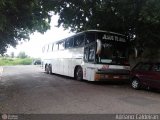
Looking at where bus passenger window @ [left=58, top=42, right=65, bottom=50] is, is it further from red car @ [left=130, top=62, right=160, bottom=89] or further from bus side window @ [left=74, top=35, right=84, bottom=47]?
red car @ [left=130, top=62, right=160, bottom=89]

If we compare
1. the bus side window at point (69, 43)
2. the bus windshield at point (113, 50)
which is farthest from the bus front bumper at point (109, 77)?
the bus side window at point (69, 43)

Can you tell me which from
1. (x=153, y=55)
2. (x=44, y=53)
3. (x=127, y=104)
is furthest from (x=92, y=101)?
(x=44, y=53)

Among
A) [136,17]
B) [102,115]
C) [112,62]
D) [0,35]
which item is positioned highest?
[136,17]

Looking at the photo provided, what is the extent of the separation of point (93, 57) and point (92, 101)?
6305 mm

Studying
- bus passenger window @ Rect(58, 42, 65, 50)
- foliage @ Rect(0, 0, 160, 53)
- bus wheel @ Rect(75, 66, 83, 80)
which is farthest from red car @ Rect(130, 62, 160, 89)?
bus passenger window @ Rect(58, 42, 65, 50)

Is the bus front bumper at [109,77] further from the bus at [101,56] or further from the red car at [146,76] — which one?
the red car at [146,76]

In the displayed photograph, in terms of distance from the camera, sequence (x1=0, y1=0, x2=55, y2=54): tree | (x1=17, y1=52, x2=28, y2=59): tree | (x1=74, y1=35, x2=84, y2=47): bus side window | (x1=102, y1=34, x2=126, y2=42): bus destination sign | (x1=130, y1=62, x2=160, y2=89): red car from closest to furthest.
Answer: (x1=0, y1=0, x2=55, y2=54): tree → (x1=130, y1=62, x2=160, y2=89): red car → (x1=102, y1=34, x2=126, y2=42): bus destination sign → (x1=74, y1=35, x2=84, y2=47): bus side window → (x1=17, y1=52, x2=28, y2=59): tree

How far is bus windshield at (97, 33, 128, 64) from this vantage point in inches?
661

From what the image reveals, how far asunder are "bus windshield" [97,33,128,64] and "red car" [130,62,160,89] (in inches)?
70.4

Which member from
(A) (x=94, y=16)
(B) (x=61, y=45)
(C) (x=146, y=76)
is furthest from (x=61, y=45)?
(C) (x=146, y=76)

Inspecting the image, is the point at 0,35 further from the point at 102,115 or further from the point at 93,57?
the point at 102,115

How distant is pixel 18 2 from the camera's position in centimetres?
1336

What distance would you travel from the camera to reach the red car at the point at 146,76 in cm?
1386

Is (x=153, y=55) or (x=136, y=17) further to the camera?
(x=153, y=55)
